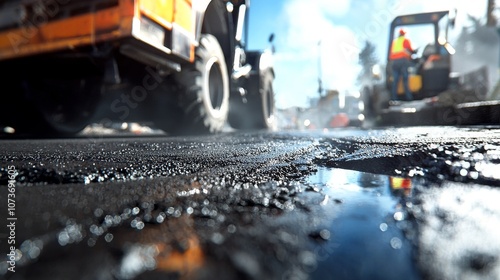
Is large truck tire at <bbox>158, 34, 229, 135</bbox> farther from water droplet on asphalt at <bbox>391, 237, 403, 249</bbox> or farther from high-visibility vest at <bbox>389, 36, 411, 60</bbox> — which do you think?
high-visibility vest at <bbox>389, 36, 411, 60</bbox>

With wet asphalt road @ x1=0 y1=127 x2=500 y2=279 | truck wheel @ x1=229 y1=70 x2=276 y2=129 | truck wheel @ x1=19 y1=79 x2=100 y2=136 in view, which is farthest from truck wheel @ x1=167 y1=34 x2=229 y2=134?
wet asphalt road @ x1=0 y1=127 x2=500 y2=279

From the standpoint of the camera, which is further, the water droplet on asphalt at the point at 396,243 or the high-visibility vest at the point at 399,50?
the high-visibility vest at the point at 399,50

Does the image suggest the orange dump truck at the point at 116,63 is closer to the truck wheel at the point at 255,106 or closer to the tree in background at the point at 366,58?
the truck wheel at the point at 255,106

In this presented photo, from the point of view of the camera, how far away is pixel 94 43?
6.97ft

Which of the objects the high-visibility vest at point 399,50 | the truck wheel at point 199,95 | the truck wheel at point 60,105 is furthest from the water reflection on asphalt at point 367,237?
the high-visibility vest at point 399,50

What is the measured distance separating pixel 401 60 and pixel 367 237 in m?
8.18

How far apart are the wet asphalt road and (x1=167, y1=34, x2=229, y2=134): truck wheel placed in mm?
1991

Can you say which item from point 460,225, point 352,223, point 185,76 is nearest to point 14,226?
point 352,223

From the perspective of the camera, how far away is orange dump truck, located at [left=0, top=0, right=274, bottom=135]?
2133 millimetres

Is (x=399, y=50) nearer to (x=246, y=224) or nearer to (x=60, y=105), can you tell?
(x=60, y=105)

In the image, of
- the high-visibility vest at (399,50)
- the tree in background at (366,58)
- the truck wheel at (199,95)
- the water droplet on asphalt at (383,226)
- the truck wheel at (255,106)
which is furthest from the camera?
the tree in background at (366,58)

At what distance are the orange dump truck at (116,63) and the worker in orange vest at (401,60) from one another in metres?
5.08

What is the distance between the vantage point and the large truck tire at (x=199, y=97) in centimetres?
280

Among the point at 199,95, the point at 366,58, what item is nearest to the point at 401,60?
the point at 199,95
